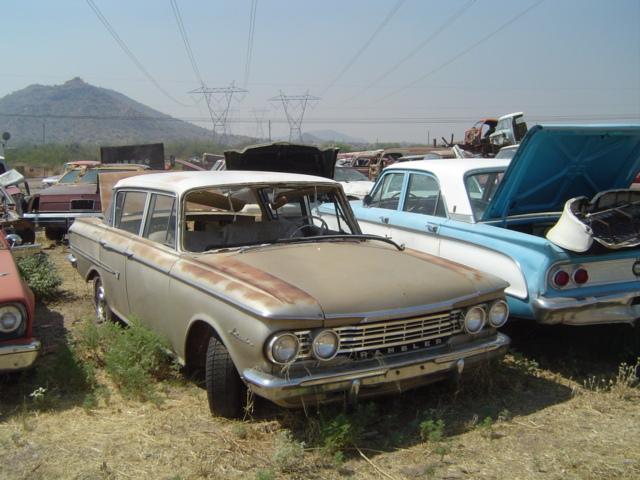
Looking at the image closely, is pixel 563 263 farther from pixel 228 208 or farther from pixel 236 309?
pixel 228 208

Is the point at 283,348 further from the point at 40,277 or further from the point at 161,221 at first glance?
the point at 40,277

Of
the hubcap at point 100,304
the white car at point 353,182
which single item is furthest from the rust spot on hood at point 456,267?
the white car at point 353,182

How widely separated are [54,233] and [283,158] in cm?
492

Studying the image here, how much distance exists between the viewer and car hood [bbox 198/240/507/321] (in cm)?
327

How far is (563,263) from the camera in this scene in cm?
433

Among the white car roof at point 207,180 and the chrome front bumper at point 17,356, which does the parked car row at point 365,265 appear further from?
the chrome front bumper at point 17,356

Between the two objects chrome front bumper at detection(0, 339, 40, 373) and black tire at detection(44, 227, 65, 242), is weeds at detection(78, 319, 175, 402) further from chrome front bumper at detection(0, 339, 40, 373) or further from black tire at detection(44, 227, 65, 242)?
black tire at detection(44, 227, 65, 242)

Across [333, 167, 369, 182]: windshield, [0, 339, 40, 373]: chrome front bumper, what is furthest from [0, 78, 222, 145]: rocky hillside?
[0, 339, 40, 373]: chrome front bumper

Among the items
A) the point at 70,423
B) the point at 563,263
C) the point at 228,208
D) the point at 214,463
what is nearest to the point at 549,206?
the point at 563,263

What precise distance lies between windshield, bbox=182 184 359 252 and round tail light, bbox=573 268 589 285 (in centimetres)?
165

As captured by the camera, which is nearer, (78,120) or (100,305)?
(100,305)

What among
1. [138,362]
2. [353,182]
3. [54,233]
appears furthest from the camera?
[353,182]

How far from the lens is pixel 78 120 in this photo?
5517 inches

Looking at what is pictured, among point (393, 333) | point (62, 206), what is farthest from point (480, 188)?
point (62, 206)
